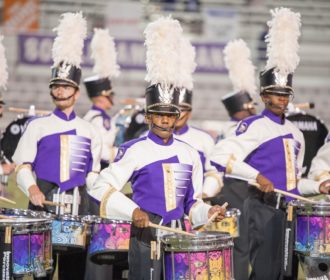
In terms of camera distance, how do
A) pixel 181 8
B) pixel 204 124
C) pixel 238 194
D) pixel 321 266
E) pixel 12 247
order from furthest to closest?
1. pixel 181 8
2. pixel 204 124
3. pixel 238 194
4. pixel 321 266
5. pixel 12 247

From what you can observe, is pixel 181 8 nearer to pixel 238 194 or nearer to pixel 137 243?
pixel 238 194

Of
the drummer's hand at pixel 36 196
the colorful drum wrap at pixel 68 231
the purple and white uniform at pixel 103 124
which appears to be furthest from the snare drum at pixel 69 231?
the purple and white uniform at pixel 103 124

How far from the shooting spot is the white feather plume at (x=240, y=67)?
9984 mm

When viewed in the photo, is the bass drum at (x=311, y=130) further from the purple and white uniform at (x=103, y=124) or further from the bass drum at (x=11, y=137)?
the bass drum at (x=11, y=137)

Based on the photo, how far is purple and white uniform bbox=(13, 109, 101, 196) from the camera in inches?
286

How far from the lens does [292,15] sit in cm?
747

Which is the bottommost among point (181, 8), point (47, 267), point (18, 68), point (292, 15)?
point (47, 267)

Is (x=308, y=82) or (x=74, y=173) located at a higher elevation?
(x=308, y=82)

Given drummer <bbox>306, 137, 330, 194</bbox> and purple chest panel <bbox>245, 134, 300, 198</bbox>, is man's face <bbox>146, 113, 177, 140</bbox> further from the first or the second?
drummer <bbox>306, 137, 330, 194</bbox>

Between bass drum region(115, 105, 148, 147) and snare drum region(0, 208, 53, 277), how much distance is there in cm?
459

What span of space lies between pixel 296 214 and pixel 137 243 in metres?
1.13

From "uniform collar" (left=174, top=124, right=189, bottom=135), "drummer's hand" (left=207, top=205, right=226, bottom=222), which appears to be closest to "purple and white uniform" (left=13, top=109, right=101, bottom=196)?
"uniform collar" (left=174, top=124, right=189, bottom=135)

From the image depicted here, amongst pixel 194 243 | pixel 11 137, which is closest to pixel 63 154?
pixel 194 243

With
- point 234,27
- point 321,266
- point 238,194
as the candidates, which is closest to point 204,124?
point 234,27
